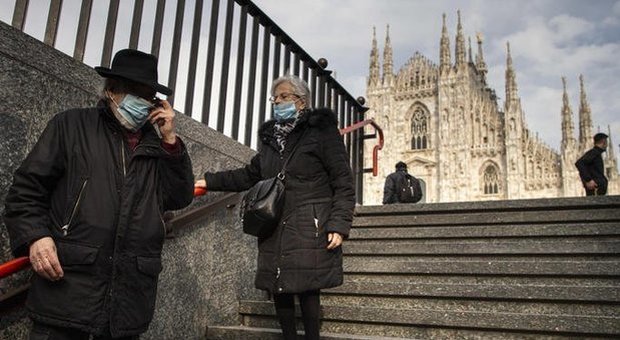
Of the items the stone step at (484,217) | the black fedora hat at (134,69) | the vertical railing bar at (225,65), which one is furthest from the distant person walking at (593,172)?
the black fedora hat at (134,69)

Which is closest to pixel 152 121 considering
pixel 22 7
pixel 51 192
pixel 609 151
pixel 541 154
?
pixel 51 192

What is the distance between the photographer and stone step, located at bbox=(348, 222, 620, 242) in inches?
149

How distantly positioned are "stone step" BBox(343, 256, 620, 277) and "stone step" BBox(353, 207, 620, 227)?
26.8 inches

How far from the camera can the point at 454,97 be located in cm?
3416

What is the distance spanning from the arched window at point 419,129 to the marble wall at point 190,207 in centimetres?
3264

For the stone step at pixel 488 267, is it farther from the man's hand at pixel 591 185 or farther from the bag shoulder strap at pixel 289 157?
the man's hand at pixel 591 185

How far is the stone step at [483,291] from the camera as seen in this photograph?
116 inches

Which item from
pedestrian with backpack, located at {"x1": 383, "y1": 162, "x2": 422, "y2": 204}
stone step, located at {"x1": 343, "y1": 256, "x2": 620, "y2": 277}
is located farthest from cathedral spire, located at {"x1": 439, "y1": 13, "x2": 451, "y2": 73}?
stone step, located at {"x1": 343, "y1": 256, "x2": 620, "y2": 277}

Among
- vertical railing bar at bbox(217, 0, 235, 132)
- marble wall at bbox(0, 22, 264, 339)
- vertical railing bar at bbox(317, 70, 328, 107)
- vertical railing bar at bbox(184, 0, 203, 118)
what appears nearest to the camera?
marble wall at bbox(0, 22, 264, 339)

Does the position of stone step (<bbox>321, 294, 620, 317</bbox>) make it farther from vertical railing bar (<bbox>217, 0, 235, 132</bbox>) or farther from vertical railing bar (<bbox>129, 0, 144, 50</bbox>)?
vertical railing bar (<bbox>129, 0, 144, 50</bbox>)

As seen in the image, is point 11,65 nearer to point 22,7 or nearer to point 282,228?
point 22,7

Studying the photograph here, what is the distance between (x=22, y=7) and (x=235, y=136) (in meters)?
1.85

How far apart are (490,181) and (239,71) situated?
3037cm

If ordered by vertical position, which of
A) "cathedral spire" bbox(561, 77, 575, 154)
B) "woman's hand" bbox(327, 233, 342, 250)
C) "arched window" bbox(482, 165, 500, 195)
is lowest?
"woman's hand" bbox(327, 233, 342, 250)
